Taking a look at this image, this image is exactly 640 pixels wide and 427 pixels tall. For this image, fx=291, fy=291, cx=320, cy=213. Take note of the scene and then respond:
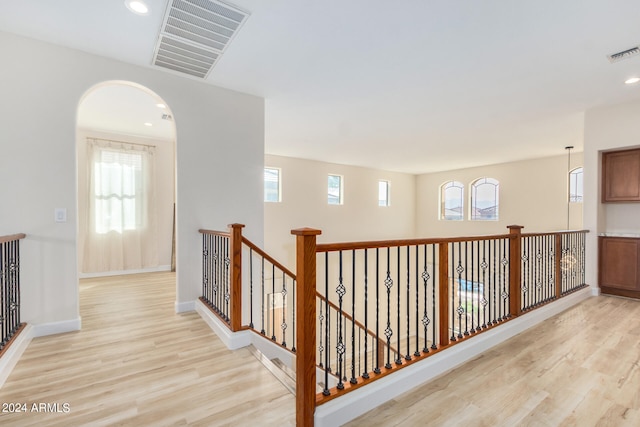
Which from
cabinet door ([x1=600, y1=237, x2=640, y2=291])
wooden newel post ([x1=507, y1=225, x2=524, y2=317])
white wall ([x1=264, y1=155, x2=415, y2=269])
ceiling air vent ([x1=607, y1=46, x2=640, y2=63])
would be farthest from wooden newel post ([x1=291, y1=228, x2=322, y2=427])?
white wall ([x1=264, y1=155, x2=415, y2=269])

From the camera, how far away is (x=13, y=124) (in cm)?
259

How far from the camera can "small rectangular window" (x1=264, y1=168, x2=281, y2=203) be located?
25.4 ft

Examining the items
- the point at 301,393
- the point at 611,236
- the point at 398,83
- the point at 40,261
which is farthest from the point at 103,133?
the point at 611,236

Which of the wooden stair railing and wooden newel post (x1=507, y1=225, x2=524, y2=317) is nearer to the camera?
the wooden stair railing

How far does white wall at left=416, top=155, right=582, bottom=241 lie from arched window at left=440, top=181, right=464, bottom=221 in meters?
0.15

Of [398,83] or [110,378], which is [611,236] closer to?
[398,83]

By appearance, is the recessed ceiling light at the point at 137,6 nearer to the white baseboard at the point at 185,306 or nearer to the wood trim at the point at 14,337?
the wood trim at the point at 14,337

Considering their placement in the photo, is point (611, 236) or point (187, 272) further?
point (611, 236)

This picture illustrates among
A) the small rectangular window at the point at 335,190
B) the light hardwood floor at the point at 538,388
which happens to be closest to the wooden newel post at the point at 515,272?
the light hardwood floor at the point at 538,388

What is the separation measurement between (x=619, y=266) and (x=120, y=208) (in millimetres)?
8387

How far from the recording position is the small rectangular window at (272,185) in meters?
7.75

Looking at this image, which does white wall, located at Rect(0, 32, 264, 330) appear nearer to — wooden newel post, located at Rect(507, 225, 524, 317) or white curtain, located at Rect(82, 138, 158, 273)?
white curtain, located at Rect(82, 138, 158, 273)

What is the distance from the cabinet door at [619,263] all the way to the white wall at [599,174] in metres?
0.10

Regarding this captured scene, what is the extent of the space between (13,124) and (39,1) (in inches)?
43.0
